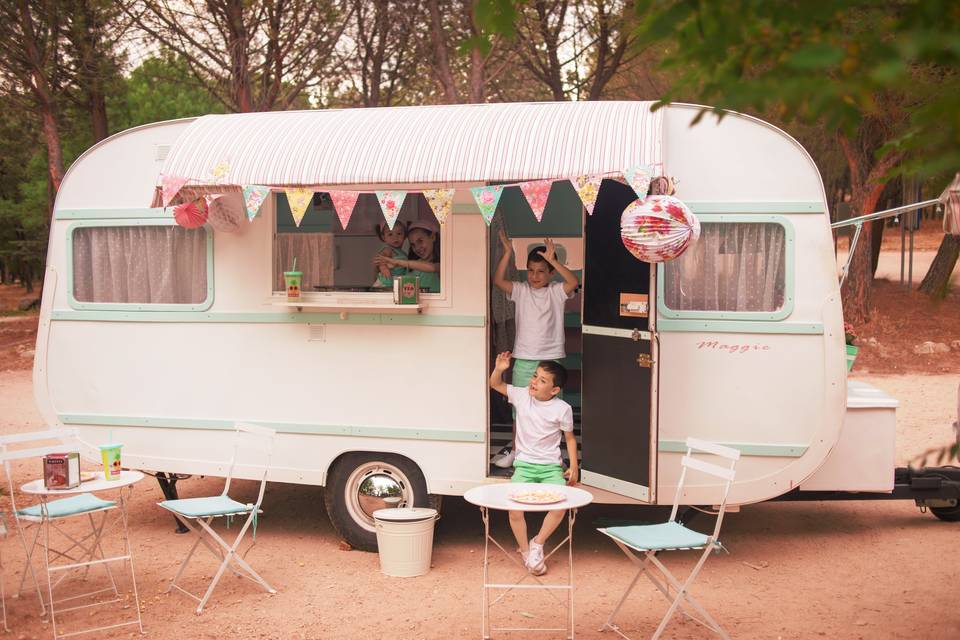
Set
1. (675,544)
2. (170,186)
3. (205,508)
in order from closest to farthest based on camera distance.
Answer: (675,544) < (205,508) < (170,186)

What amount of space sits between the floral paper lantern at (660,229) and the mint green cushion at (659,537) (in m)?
1.42

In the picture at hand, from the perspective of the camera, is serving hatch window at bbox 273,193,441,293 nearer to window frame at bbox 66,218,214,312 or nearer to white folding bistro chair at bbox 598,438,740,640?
window frame at bbox 66,218,214,312

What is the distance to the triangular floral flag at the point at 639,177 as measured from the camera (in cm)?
553

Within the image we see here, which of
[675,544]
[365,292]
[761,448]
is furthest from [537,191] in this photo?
[675,544]

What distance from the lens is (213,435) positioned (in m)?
6.67

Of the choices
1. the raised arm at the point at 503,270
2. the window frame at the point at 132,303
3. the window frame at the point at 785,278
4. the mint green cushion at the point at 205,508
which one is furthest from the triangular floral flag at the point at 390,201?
the mint green cushion at the point at 205,508

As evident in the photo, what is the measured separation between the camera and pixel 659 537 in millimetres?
5082

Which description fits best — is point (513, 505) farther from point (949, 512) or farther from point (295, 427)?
point (949, 512)

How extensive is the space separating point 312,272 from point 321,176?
2.52 feet

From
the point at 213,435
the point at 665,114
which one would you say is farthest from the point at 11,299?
the point at 665,114

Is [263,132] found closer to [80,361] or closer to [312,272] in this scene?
[312,272]

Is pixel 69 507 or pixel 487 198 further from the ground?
pixel 487 198

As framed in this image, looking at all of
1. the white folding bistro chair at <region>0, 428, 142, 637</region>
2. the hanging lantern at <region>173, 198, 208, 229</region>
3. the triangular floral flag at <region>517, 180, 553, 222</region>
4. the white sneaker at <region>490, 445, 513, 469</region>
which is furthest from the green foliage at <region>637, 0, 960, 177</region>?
the hanging lantern at <region>173, 198, 208, 229</region>

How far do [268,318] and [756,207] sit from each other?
3138 millimetres
